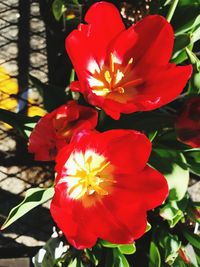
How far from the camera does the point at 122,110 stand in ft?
2.69

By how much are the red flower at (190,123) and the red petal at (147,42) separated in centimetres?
12

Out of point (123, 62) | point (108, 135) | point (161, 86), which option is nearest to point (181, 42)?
point (123, 62)

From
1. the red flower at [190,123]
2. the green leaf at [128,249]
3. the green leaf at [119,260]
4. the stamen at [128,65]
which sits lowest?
the green leaf at [119,260]

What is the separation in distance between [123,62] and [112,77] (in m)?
0.04

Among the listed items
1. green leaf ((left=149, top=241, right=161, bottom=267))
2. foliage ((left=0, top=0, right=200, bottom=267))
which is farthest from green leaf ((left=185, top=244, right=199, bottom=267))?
green leaf ((left=149, top=241, right=161, bottom=267))

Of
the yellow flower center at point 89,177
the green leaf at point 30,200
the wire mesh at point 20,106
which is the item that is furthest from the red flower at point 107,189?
the wire mesh at point 20,106

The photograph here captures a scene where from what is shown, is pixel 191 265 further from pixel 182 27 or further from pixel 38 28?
pixel 38 28

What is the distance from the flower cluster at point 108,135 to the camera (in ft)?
2.68

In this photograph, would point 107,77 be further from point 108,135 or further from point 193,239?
point 193,239

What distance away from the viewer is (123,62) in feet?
3.40

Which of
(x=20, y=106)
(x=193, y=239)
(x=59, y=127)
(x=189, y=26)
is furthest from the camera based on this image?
(x=20, y=106)

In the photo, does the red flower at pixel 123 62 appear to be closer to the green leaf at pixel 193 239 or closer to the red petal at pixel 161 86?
the red petal at pixel 161 86

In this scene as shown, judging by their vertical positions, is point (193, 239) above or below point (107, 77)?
below

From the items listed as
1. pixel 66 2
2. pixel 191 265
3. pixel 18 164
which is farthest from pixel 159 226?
pixel 66 2
